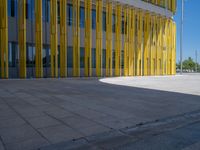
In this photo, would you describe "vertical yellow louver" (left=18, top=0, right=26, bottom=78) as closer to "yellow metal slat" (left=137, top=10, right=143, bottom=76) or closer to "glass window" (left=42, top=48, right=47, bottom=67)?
"glass window" (left=42, top=48, right=47, bottom=67)

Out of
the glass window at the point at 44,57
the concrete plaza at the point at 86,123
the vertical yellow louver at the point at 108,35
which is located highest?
the vertical yellow louver at the point at 108,35

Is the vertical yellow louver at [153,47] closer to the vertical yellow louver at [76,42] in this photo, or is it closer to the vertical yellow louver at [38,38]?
the vertical yellow louver at [76,42]

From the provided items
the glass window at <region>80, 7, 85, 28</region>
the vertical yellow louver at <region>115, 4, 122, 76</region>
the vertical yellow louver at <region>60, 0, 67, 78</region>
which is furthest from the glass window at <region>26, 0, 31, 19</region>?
the vertical yellow louver at <region>115, 4, 122, 76</region>

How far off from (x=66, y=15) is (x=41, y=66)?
6455mm

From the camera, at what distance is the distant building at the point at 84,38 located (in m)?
20.4

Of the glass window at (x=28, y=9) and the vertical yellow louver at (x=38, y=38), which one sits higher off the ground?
the glass window at (x=28, y=9)

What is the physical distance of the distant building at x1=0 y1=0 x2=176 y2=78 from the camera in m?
20.4

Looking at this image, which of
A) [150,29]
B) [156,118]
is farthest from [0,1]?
[150,29]

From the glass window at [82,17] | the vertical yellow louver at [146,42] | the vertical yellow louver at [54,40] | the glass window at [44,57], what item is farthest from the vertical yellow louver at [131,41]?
the glass window at [44,57]

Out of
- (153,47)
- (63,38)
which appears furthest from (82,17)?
(153,47)

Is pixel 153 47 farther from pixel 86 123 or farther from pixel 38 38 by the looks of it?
pixel 86 123

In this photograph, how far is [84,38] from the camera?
24.7 meters

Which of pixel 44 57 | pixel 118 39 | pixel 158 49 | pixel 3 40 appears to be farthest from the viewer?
pixel 158 49

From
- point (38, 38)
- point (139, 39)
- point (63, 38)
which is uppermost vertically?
point (139, 39)
